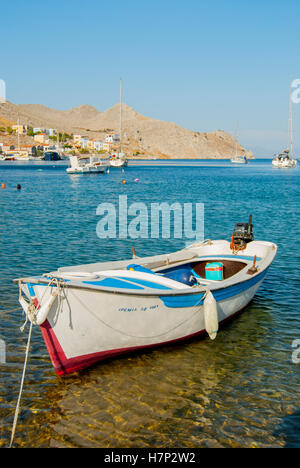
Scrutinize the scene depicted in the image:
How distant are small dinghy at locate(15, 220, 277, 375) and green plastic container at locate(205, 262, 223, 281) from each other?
164cm

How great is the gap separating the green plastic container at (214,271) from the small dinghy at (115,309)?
1.64m

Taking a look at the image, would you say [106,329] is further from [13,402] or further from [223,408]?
[223,408]

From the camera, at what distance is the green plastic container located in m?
13.7

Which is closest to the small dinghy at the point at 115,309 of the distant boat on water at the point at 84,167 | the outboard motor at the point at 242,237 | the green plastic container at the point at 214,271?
the green plastic container at the point at 214,271

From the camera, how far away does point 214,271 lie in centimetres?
1367

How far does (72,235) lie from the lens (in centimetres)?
2398

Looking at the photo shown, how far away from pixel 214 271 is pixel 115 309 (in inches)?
219

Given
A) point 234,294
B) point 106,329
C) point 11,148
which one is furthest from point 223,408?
point 11,148

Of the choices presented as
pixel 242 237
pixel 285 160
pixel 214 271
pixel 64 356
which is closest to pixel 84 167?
pixel 285 160

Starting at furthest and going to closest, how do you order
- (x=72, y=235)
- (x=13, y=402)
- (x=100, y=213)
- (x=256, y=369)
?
(x=100, y=213) → (x=72, y=235) → (x=256, y=369) → (x=13, y=402)

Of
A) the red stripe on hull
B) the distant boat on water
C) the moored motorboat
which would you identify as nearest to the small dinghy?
the red stripe on hull

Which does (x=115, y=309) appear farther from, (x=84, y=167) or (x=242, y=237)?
(x=84, y=167)
